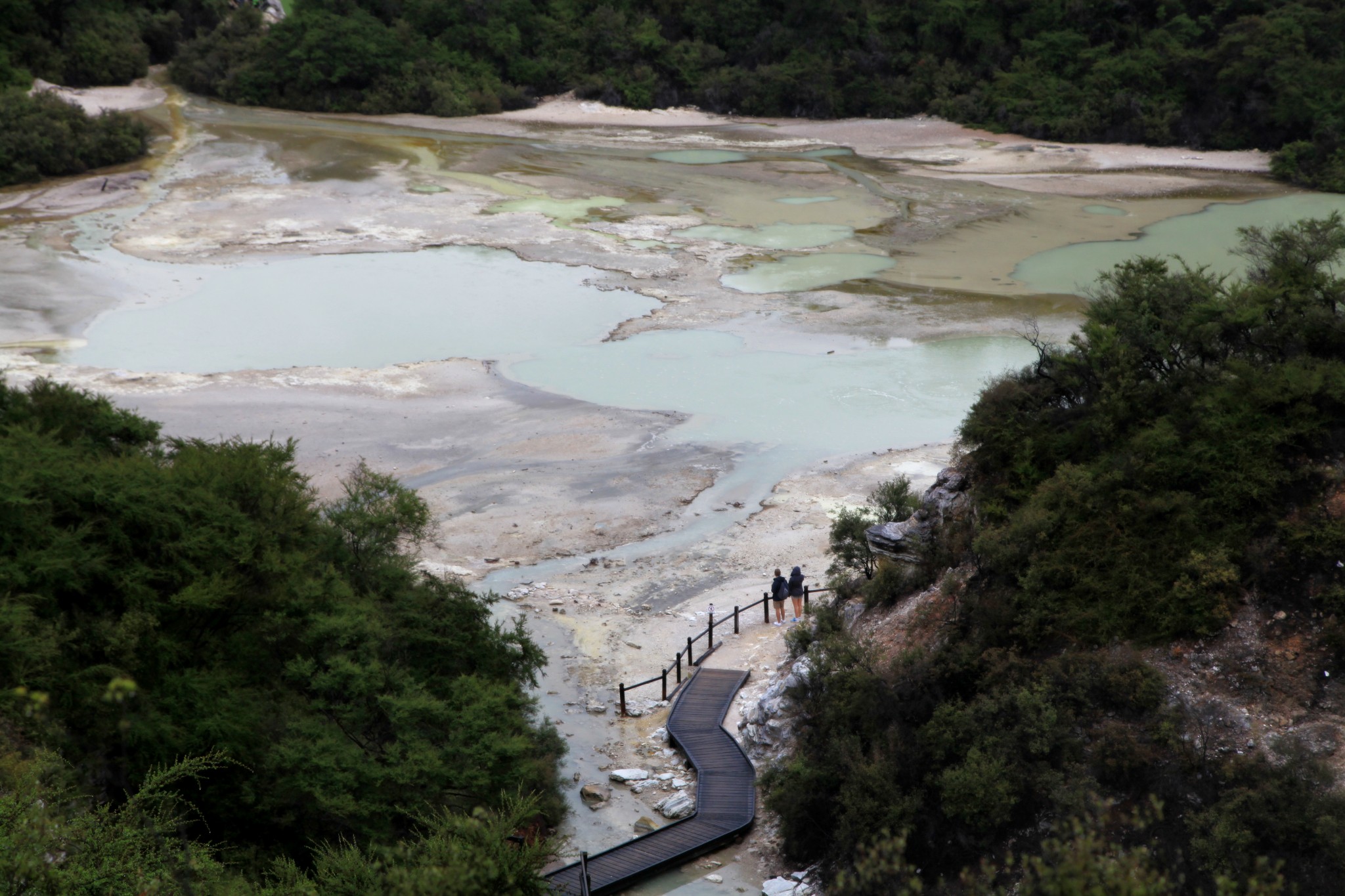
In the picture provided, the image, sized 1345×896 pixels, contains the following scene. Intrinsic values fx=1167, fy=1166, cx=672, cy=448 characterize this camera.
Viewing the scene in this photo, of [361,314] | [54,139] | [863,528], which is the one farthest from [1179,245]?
[54,139]

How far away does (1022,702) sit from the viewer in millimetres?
12422

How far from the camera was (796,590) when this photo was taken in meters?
19.9

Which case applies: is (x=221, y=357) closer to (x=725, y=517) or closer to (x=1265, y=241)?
(x=725, y=517)

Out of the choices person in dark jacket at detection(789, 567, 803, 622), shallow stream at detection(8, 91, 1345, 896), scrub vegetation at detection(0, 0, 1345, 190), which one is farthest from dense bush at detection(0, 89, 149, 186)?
person in dark jacket at detection(789, 567, 803, 622)

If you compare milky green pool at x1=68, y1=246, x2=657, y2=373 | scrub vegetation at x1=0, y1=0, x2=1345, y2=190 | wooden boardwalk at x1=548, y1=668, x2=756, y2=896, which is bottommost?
wooden boardwalk at x1=548, y1=668, x2=756, y2=896

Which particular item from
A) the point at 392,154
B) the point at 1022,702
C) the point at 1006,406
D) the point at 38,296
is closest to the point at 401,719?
the point at 1022,702

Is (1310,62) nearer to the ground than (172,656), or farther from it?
farther from it

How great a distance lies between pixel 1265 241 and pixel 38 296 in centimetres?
3290

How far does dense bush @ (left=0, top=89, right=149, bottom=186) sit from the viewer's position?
156ft

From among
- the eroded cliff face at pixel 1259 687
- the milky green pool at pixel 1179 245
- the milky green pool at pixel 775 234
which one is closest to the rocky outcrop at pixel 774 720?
the eroded cliff face at pixel 1259 687

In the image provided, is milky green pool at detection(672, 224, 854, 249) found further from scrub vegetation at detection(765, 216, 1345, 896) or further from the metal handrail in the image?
scrub vegetation at detection(765, 216, 1345, 896)

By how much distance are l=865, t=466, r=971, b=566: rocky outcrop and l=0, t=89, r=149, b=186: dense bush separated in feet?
145

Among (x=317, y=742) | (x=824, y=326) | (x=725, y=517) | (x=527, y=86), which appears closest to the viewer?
(x=317, y=742)

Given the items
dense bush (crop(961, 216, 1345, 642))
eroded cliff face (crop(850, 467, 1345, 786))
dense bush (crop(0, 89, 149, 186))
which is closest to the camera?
eroded cliff face (crop(850, 467, 1345, 786))
